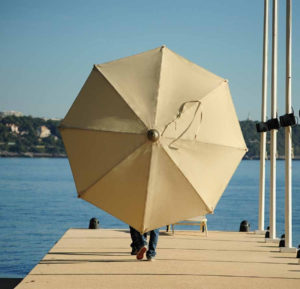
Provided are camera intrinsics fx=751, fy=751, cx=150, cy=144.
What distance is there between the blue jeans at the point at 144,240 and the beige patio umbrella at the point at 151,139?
1.15 m

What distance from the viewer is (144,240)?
10.3m

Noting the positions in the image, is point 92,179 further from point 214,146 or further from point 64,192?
point 64,192

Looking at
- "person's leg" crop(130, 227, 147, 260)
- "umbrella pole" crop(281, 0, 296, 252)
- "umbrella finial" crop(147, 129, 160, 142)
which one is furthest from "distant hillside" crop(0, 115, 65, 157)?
"umbrella finial" crop(147, 129, 160, 142)

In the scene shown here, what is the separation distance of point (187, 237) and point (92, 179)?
5022 mm

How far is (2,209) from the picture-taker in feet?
146

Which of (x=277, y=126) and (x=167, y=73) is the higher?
(x=277, y=126)

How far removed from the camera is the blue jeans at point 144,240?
1001 centimetres

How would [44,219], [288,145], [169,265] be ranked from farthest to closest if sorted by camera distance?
[44,219] < [288,145] < [169,265]

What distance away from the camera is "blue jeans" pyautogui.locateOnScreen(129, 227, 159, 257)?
32.8 ft

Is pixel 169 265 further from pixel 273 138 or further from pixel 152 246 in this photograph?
pixel 273 138

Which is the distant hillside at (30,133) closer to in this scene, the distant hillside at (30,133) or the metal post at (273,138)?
the distant hillside at (30,133)

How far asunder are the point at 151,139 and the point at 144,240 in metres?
2.28

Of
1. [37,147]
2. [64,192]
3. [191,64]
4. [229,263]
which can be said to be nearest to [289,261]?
[229,263]

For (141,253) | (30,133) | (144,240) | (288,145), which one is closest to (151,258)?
(141,253)
